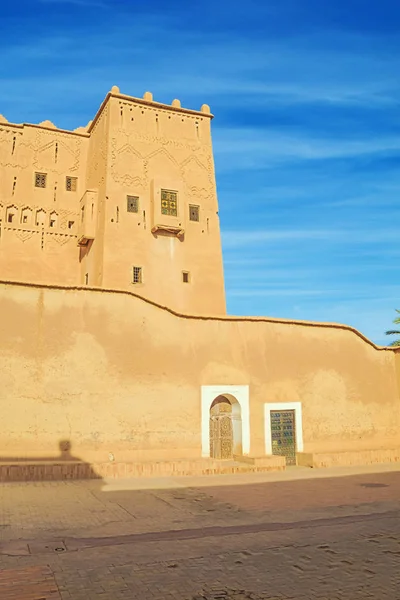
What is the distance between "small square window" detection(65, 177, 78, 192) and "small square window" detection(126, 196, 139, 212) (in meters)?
4.04

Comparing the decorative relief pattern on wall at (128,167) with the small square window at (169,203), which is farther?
the small square window at (169,203)

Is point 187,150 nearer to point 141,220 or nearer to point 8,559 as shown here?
point 141,220

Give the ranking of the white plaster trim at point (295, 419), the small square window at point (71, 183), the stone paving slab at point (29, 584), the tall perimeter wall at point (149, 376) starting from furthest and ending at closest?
the small square window at point (71, 183) → the white plaster trim at point (295, 419) → the tall perimeter wall at point (149, 376) → the stone paving slab at point (29, 584)

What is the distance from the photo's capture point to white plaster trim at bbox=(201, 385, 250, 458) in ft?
49.8

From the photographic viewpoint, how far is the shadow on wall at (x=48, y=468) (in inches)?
478

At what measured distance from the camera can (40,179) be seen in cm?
2475

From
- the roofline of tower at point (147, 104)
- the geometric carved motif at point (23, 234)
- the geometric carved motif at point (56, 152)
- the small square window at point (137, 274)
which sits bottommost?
the small square window at point (137, 274)

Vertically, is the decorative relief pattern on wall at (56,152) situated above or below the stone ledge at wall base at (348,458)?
above

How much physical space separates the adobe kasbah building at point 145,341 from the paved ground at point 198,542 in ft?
8.88

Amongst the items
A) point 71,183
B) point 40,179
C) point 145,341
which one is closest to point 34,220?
point 40,179

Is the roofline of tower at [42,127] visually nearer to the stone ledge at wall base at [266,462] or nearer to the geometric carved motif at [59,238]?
the geometric carved motif at [59,238]

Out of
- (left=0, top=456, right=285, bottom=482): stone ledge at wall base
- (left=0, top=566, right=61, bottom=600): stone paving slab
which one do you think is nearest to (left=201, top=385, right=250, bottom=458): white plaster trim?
(left=0, top=456, right=285, bottom=482): stone ledge at wall base

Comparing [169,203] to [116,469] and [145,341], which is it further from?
[116,469]

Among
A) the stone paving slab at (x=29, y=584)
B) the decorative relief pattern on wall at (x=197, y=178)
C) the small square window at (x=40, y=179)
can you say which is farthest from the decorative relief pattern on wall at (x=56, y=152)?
the stone paving slab at (x=29, y=584)
